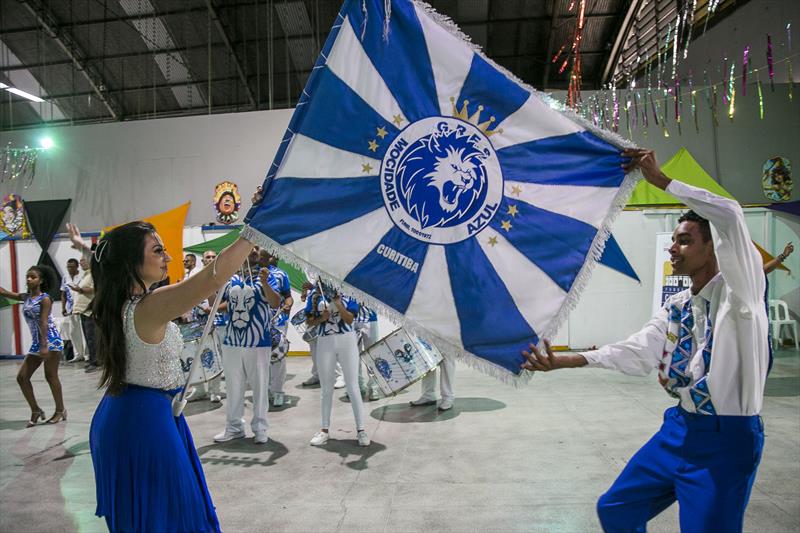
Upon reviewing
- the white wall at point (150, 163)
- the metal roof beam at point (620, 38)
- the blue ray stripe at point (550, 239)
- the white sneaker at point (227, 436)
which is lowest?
the white sneaker at point (227, 436)

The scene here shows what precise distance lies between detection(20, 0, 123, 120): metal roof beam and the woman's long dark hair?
12915mm

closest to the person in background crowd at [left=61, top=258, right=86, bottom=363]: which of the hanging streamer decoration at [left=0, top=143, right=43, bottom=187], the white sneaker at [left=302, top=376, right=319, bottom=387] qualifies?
the hanging streamer decoration at [left=0, top=143, right=43, bottom=187]

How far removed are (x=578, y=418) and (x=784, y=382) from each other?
10.8ft

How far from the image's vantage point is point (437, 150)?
5.84 feet

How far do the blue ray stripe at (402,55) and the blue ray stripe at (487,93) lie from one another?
12 centimetres

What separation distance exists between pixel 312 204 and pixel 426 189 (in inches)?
15.1

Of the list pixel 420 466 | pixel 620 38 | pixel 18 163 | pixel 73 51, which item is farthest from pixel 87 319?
pixel 620 38

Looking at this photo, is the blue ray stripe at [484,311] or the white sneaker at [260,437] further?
the white sneaker at [260,437]

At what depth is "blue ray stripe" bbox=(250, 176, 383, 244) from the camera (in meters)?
1.78

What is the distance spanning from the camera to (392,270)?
5.95ft

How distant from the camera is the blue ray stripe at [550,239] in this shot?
183cm

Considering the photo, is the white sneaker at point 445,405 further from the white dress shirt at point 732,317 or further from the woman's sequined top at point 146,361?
the woman's sequined top at point 146,361

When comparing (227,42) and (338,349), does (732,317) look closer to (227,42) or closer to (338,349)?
(338,349)

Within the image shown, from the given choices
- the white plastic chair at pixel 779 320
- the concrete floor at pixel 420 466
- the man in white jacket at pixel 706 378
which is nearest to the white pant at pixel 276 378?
the concrete floor at pixel 420 466
